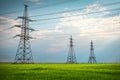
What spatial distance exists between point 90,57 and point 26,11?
2962 cm

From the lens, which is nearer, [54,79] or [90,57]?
[54,79]

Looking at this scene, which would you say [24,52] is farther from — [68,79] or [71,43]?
[68,79]

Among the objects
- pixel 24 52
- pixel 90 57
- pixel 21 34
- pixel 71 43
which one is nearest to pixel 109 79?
pixel 24 52

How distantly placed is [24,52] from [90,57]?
29.2 meters

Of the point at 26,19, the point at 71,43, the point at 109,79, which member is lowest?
the point at 109,79

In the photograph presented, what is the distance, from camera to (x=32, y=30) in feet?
237

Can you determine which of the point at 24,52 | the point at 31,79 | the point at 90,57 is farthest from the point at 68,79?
the point at 90,57

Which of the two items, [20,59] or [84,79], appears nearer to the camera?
[84,79]

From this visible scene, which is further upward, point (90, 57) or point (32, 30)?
point (32, 30)

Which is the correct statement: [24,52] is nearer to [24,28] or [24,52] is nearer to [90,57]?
[24,28]

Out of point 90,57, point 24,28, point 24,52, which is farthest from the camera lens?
point 90,57

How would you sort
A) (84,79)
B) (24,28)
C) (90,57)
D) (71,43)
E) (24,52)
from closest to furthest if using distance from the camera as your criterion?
(84,79), (24,52), (24,28), (71,43), (90,57)

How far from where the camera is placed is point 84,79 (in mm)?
15609

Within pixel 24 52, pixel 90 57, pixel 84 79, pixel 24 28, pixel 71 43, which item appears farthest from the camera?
pixel 90 57
